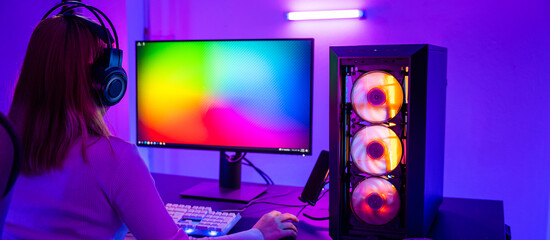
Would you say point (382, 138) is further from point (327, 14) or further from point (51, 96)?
point (327, 14)

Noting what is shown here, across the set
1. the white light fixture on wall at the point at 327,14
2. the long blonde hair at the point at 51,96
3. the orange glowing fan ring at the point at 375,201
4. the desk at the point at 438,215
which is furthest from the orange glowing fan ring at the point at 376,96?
the white light fixture on wall at the point at 327,14

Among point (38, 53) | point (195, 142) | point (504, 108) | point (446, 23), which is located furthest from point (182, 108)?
point (504, 108)

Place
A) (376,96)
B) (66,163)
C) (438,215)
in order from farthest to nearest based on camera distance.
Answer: (438,215) → (376,96) → (66,163)

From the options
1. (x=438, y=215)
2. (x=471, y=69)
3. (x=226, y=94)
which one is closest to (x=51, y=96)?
(x=226, y=94)

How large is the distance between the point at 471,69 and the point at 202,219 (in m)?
1.55

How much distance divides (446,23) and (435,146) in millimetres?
1272

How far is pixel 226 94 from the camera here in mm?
1401

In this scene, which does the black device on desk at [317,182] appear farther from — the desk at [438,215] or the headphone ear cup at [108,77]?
the headphone ear cup at [108,77]

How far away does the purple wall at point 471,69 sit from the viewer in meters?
1.97

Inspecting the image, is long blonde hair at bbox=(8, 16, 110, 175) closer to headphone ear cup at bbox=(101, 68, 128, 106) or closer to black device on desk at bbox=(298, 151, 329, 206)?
headphone ear cup at bbox=(101, 68, 128, 106)

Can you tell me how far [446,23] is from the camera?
2.09m

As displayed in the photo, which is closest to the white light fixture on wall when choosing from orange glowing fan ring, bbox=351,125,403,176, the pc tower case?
the pc tower case

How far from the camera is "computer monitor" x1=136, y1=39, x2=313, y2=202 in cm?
134

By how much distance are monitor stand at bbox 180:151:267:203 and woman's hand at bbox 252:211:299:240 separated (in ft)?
1.01
